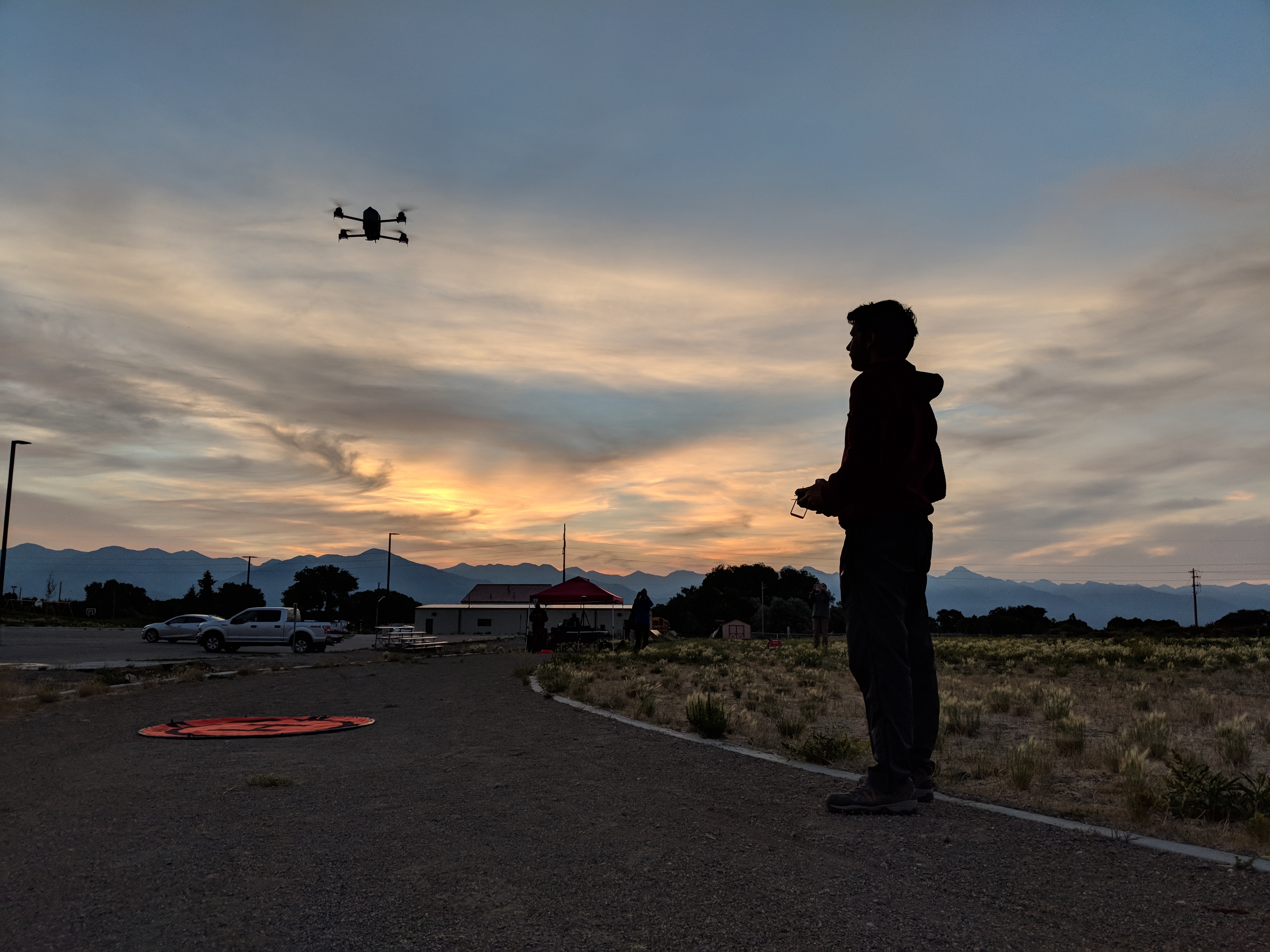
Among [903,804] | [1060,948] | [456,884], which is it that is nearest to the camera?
[1060,948]

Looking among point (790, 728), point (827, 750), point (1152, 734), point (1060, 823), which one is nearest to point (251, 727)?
point (790, 728)

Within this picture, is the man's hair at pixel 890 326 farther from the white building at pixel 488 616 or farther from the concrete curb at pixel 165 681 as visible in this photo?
the white building at pixel 488 616

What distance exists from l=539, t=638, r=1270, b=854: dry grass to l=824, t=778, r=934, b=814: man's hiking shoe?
738 mm

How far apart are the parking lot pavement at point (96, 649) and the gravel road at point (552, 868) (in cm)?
1976

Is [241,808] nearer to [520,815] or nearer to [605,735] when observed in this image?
[520,815]

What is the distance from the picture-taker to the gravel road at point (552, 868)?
2.51 metres

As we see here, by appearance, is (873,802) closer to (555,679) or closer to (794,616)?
(555,679)

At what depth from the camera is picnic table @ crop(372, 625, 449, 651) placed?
120 ft

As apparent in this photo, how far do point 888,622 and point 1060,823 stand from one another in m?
1.15

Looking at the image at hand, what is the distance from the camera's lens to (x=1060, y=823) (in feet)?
12.9

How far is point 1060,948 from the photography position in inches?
91.9

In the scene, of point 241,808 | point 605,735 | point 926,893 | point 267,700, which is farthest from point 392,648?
point 926,893

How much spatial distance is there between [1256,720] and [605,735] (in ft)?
21.5

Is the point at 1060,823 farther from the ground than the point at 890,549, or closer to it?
closer to it
